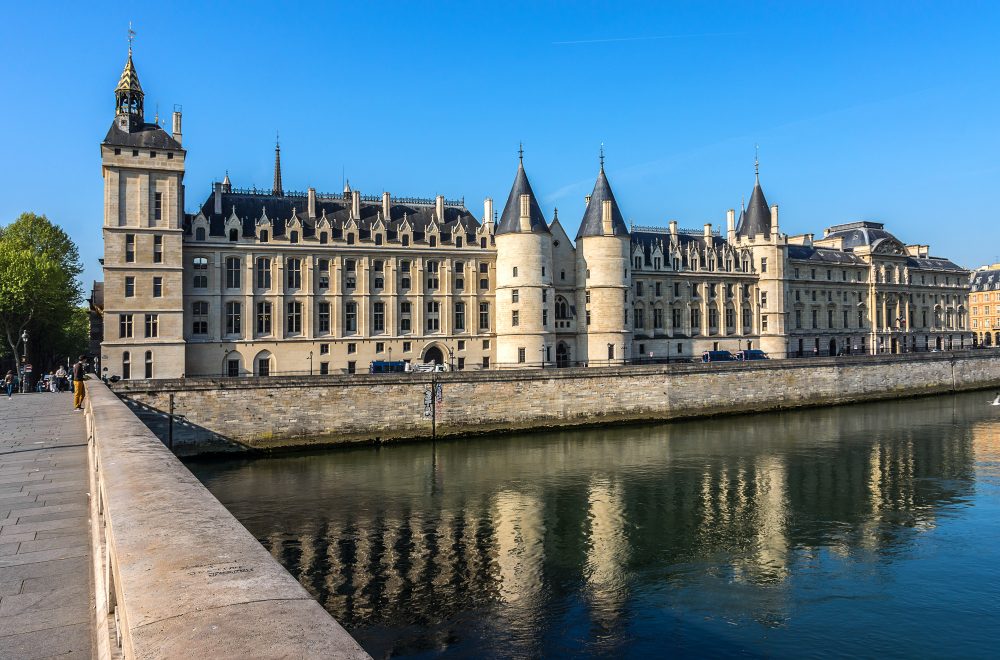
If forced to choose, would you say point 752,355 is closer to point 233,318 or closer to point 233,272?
point 233,318

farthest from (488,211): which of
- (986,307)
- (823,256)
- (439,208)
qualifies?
(986,307)

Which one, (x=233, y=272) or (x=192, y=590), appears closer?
(x=192, y=590)

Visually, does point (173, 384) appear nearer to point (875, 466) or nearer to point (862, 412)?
point (875, 466)

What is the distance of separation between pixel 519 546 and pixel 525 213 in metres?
39.5

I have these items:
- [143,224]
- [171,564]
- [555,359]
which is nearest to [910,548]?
[171,564]

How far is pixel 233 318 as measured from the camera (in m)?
51.7

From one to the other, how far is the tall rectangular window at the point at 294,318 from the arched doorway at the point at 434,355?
9899 mm

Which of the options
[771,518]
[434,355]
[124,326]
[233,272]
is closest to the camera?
[771,518]

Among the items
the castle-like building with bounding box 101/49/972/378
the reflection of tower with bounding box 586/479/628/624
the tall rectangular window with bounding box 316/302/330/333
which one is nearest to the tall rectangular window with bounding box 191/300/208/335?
the castle-like building with bounding box 101/49/972/378

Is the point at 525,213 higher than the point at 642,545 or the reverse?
higher

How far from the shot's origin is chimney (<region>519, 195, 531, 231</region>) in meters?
56.9

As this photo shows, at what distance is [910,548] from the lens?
2023 centimetres

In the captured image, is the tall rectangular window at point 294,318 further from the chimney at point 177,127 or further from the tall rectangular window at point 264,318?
the chimney at point 177,127

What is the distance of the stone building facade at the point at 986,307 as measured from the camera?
371ft
